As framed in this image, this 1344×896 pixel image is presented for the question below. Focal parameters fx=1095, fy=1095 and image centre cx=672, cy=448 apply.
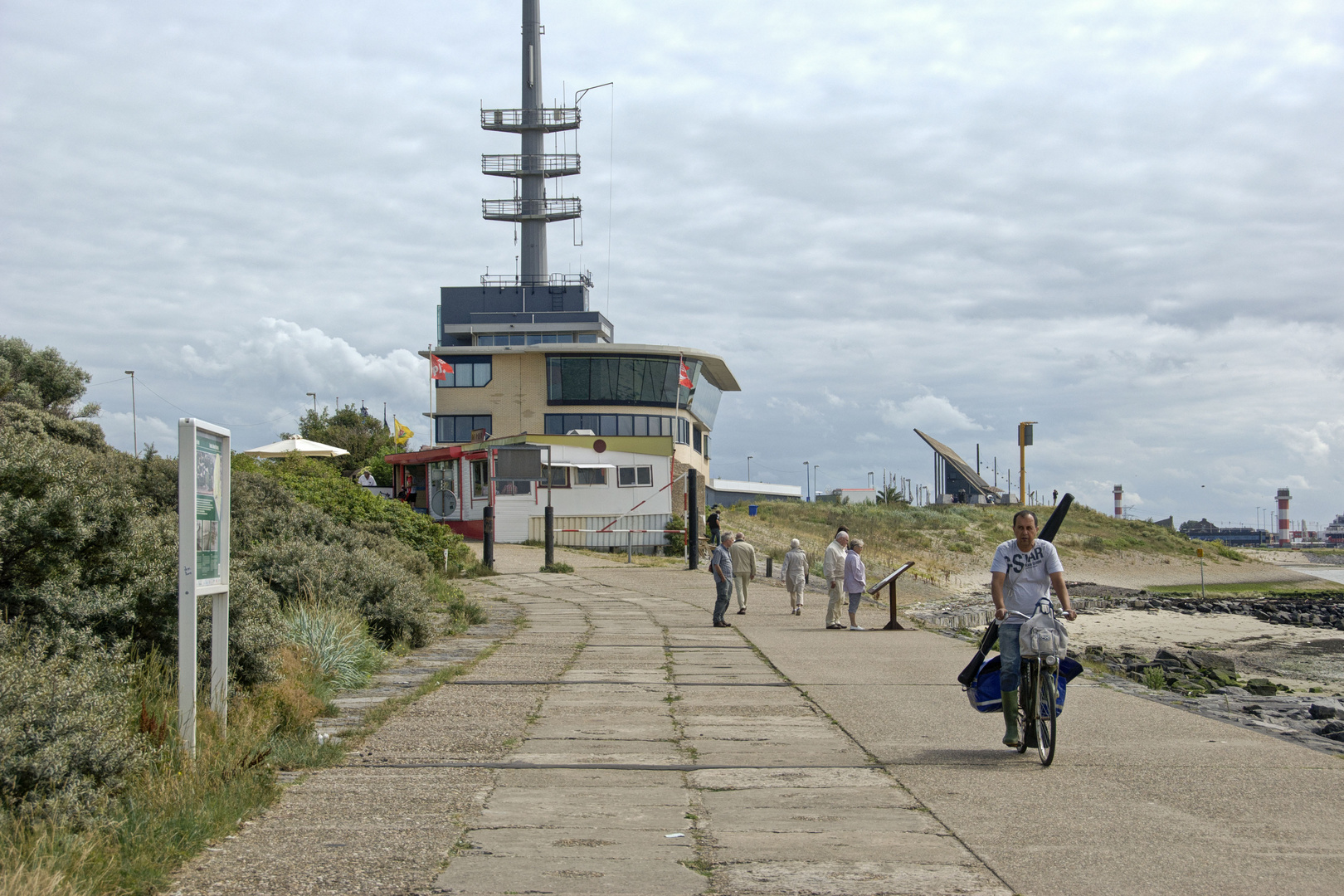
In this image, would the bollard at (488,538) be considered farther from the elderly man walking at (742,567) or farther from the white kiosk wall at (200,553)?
the white kiosk wall at (200,553)

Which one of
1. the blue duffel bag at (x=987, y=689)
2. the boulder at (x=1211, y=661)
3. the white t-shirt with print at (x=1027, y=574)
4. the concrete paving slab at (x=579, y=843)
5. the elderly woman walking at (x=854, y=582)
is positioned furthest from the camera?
the boulder at (x=1211, y=661)

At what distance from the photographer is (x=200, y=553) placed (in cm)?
588

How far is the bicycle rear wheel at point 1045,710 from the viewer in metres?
6.71

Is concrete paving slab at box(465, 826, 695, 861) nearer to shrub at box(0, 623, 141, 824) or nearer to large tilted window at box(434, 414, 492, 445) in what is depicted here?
shrub at box(0, 623, 141, 824)

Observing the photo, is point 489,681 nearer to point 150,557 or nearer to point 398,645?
point 398,645

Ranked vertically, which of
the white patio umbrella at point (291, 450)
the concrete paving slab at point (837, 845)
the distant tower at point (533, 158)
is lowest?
the concrete paving slab at point (837, 845)

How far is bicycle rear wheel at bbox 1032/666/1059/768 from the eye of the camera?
671cm

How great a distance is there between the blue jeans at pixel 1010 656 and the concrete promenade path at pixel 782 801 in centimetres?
47

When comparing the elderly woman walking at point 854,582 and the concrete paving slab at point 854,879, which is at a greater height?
the elderly woman walking at point 854,582

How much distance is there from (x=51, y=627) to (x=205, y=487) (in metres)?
1.32

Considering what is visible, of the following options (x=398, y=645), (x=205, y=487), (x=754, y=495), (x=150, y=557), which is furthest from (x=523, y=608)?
(x=754, y=495)

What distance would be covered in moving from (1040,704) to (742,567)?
11.4m

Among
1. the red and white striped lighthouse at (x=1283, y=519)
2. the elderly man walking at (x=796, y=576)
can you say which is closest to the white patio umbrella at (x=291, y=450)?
the elderly man walking at (x=796, y=576)

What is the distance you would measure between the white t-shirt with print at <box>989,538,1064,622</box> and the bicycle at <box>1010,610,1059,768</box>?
7 centimetres
